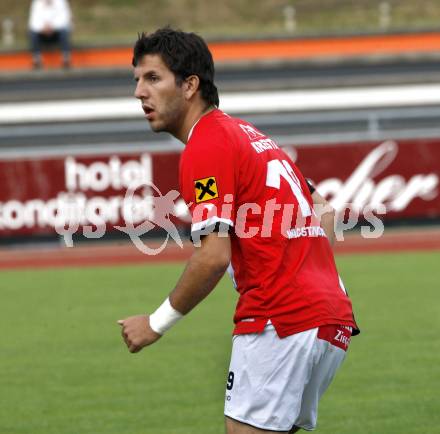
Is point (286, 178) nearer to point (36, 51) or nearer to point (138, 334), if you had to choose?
point (138, 334)

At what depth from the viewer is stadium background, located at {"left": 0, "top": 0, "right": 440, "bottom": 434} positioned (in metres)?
8.00

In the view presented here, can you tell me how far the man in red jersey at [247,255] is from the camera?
4.23 meters

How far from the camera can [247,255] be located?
4.35 metres

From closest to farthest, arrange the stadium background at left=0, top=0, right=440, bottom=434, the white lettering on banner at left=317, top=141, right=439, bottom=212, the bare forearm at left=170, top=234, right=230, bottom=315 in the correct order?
the bare forearm at left=170, top=234, right=230, bottom=315
the stadium background at left=0, top=0, right=440, bottom=434
the white lettering on banner at left=317, top=141, right=439, bottom=212

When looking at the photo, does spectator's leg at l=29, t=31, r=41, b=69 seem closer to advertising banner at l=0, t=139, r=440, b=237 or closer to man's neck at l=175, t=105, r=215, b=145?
advertising banner at l=0, t=139, r=440, b=237

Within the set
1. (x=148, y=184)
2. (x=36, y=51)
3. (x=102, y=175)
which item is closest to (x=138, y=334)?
(x=148, y=184)

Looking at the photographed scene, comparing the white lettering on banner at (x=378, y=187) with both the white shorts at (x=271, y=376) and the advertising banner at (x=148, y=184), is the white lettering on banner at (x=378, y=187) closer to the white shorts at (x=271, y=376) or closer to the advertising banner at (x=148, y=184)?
the advertising banner at (x=148, y=184)

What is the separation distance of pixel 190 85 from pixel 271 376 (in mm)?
1162

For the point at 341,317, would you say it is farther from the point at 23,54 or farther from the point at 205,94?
the point at 23,54

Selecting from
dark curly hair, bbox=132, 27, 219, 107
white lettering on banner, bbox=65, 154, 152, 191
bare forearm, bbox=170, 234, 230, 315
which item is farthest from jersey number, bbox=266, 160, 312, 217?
white lettering on banner, bbox=65, 154, 152, 191

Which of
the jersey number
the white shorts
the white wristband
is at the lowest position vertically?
the white shorts

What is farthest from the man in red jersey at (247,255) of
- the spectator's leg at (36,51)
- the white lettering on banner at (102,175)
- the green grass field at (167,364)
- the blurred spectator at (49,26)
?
the spectator's leg at (36,51)

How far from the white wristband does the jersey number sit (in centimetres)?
60

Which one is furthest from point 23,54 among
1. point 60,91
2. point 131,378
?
point 131,378
